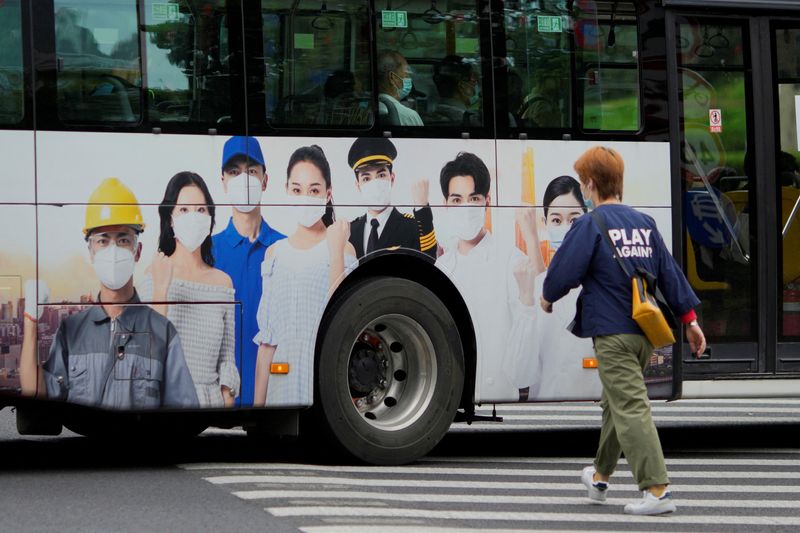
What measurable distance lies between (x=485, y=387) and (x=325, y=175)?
1766mm

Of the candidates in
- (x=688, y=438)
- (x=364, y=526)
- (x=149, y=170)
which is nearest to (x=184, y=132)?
(x=149, y=170)

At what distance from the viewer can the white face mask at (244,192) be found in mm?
10391

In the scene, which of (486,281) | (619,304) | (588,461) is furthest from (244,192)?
(588,461)

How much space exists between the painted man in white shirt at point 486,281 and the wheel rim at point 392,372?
36 centimetres

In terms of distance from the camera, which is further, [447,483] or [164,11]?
[164,11]

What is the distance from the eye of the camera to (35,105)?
9984 mm

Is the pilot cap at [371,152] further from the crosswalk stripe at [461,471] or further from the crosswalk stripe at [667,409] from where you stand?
the crosswalk stripe at [667,409]

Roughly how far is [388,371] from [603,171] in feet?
8.77

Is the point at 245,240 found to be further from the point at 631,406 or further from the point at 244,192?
the point at 631,406

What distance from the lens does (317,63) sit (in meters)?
10.7

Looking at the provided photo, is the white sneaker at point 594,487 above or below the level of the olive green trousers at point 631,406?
below

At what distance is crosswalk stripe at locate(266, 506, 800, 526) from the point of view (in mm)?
8625

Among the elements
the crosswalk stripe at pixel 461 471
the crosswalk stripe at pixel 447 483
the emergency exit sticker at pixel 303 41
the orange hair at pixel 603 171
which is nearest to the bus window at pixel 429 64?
the emergency exit sticker at pixel 303 41

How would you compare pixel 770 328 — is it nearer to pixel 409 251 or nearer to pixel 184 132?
pixel 409 251
